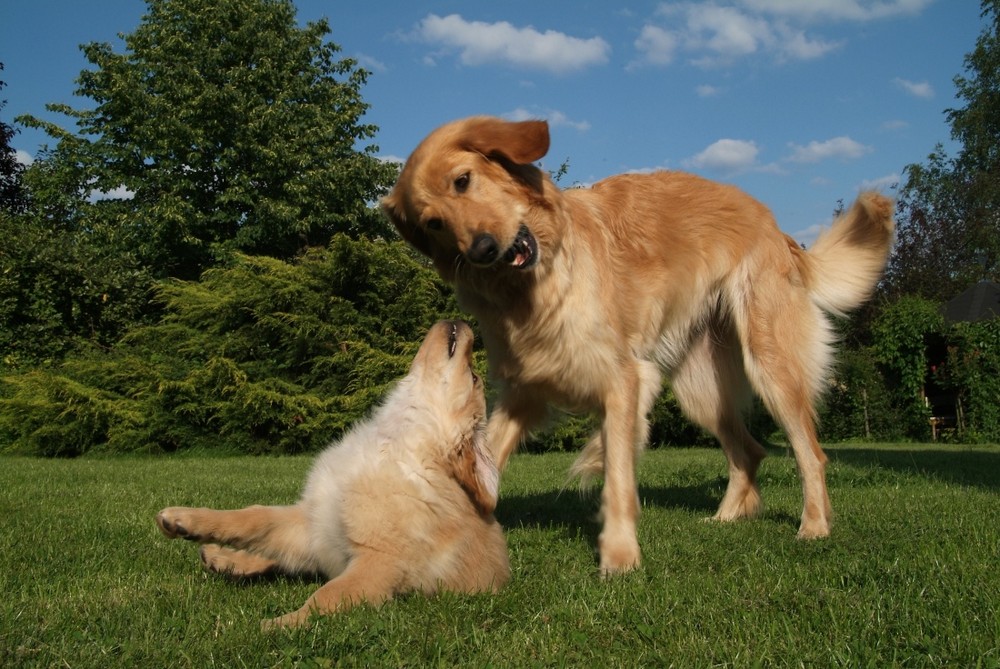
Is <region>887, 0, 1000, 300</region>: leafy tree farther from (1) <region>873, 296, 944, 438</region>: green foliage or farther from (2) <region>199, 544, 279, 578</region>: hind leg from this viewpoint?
(2) <region>199, 544, 279, 578</region>: hind leg

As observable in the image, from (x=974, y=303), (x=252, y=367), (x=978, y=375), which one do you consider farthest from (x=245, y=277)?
(x=974, y=303)

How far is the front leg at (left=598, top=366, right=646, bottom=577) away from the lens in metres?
3.77

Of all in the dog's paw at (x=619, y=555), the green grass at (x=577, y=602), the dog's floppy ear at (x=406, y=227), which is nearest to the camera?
the green grass at (x=577, y=602)

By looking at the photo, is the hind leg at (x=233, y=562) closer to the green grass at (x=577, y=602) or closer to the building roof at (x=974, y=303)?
Result: the green grass at (x=577, y=602)

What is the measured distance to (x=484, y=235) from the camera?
380cm

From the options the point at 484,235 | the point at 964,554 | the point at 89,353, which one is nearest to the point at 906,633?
the point at 964,554

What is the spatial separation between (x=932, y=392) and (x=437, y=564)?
760 inches

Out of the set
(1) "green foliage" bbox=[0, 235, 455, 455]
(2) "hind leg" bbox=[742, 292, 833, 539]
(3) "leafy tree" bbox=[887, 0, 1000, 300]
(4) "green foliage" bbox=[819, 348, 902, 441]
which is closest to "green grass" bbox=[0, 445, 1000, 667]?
(2) "hind leg" bbox=[742, 292, 833, 539]

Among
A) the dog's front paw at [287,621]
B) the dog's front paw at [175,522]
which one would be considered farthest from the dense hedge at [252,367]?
the dog's front paw at [287,621]

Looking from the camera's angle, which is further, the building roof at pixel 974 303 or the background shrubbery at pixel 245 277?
the building roof at pixel 974 303

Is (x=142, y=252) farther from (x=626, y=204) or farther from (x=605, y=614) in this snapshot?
(x=605, y=614)

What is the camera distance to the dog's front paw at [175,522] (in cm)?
320

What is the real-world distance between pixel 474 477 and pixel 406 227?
1555 mm

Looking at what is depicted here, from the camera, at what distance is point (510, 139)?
3.98 meters
